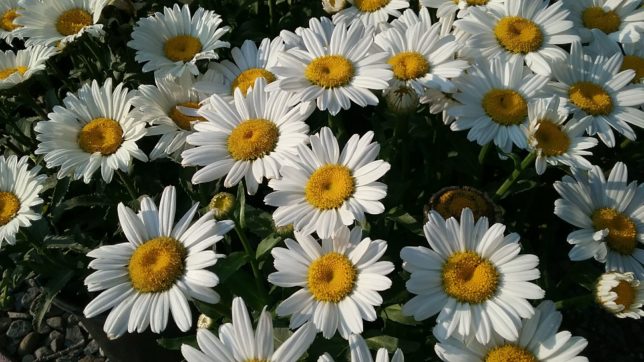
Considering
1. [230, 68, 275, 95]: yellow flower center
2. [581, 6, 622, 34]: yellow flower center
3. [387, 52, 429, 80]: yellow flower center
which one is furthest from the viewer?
[581, 6, 622, 34]: yellow flower center

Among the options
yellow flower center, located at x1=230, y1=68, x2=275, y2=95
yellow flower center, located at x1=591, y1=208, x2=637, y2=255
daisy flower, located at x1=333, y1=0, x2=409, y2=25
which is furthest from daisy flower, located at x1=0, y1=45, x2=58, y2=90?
yellow flower center, located at x1=591, y1=208, x2=637, y2=255

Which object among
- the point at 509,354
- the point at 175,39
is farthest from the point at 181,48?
the point at 509,354

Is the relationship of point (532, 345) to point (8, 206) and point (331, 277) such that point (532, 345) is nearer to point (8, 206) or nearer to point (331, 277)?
point (331, 277)

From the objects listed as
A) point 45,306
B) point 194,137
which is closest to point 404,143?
point 194,137

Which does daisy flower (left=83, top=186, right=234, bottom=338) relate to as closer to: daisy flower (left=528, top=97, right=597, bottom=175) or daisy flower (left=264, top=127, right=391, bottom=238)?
daisy flower (left=264, top=127, right=391, bottom=238)

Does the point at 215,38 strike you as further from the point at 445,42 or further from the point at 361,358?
the point at 361,358
